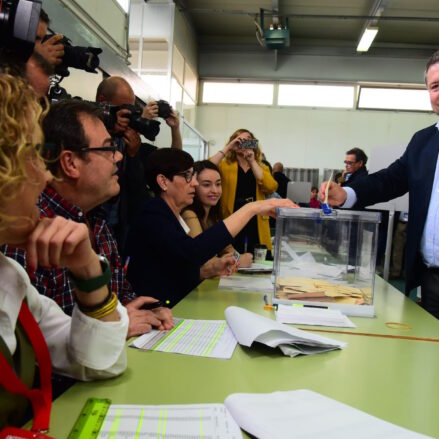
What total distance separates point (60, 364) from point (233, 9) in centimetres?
710

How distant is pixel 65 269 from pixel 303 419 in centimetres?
68

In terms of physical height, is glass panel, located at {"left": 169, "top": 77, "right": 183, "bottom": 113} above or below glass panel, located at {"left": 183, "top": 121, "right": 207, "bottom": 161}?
above

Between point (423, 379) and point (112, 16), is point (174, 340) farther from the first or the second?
point (112, 16)

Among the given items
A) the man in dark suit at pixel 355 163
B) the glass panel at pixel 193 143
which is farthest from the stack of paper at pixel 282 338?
the glass panel at pixel 193 143

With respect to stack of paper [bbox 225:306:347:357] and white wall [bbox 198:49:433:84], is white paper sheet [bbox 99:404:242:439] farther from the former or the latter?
white wall [bbox 198:49:433:84]

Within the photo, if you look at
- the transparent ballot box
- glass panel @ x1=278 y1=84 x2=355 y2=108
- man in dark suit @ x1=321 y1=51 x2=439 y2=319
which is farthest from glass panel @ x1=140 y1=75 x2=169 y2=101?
the transparent ballot box

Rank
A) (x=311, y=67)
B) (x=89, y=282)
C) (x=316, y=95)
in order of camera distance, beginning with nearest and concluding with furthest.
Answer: (x=89, y=282)
(x=311, y=67)
(x=316, y=95)

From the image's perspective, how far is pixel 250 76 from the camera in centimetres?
854

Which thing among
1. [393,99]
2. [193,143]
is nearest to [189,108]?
[193,143]

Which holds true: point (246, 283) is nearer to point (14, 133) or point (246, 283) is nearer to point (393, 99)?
point (14, 133)

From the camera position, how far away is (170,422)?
68cm

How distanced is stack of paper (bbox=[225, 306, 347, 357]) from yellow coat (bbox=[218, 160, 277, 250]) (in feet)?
5.66

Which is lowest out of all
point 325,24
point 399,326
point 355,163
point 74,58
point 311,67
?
point 399,326

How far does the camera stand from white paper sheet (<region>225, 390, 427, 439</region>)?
0.64 meters
